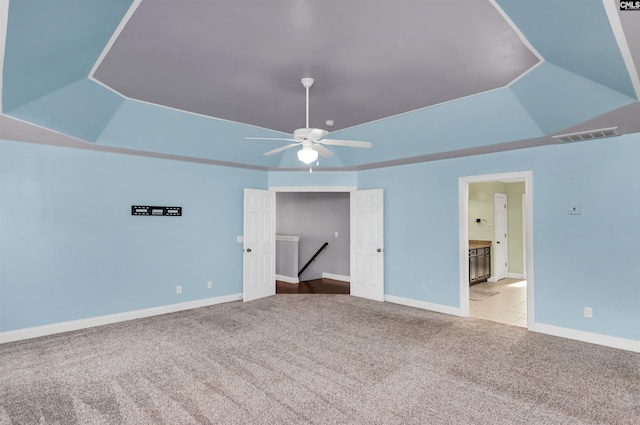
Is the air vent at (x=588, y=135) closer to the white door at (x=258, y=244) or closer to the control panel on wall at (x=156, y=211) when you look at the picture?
the white door at (x=258, y=244)

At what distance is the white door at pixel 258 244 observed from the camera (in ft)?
20.5

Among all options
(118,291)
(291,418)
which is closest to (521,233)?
(291,418)

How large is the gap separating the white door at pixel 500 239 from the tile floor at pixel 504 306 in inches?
22.9

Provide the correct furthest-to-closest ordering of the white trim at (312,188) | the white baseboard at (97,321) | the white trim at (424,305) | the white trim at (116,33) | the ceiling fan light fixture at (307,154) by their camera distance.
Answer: the white trim at (312,188), the white trim at (424,305), the white baseboard at (97,321), the ceiling fan light fixture at (307,154), the white trim at (116,33)

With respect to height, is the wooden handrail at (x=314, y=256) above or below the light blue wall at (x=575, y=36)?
below

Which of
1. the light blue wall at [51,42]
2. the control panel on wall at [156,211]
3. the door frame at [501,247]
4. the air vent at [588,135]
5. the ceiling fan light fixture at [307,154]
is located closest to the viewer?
the light blue wall at [51,42]

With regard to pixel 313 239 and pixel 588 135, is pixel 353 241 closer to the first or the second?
pixel 313 239

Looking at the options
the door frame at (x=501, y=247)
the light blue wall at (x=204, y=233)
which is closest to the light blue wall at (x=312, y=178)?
the light blue wall at (x=204, y=233)

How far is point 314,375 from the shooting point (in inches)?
129

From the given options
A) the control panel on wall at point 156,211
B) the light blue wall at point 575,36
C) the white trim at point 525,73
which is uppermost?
the white trim at point 525,73

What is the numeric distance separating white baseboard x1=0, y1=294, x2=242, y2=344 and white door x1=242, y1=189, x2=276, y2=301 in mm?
579

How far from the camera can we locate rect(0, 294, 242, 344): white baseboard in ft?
13.8

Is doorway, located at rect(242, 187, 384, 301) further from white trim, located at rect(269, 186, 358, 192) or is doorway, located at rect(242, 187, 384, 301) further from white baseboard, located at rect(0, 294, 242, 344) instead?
white baseboard, located at rect(0, 294, 242, 344)

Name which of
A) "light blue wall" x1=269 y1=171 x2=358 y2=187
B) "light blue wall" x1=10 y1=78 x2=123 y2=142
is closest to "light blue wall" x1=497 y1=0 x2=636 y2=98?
"light blue wall" x1=10 y1=78 x2=123 y2=142
